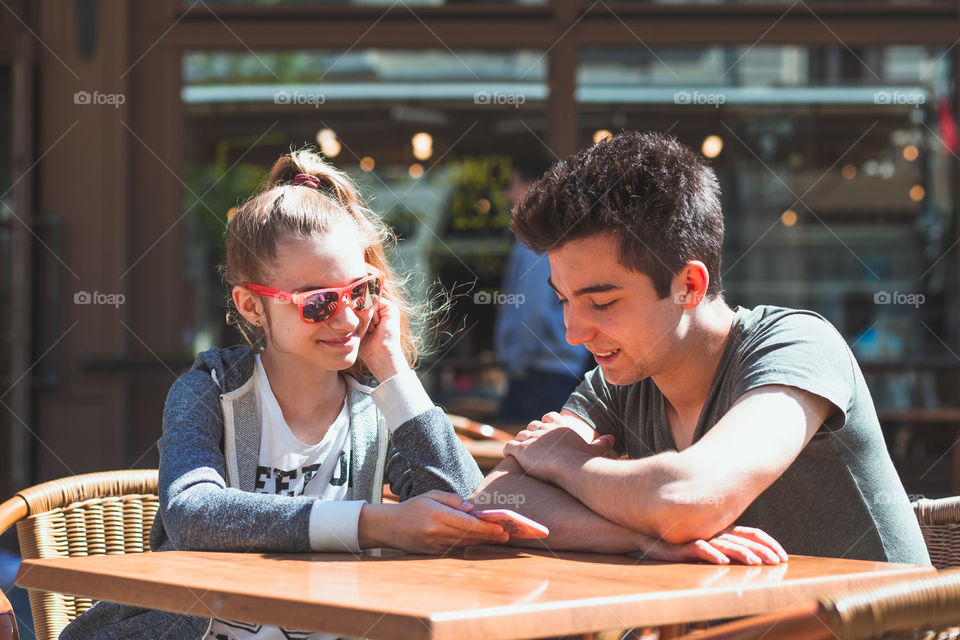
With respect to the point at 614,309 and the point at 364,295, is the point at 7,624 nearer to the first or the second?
the point at 364,295

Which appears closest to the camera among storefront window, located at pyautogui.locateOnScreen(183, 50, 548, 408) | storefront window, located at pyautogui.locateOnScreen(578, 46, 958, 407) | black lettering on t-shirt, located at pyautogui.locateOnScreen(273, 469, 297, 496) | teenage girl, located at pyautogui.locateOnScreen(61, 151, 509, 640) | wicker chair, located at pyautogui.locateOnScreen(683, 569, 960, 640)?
wicker chair, located at pyautogui.locateOnScreen(683, 569, 960, 640)

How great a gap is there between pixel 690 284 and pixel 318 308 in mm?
665

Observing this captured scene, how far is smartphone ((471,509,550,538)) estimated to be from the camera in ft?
4.75

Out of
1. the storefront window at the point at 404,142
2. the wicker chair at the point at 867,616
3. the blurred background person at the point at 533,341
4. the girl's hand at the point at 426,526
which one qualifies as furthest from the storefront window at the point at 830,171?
the wicker chair at the point at 867,616

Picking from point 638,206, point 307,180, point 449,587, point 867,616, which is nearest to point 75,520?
point 307,180

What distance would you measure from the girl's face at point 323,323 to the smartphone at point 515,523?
52cm

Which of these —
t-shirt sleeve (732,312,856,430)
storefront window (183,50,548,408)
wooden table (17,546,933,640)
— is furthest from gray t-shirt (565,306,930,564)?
storefront window (183,50,548,408)

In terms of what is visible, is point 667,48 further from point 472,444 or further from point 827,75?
point 472,444

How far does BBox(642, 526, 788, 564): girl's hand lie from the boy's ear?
18.1 inches

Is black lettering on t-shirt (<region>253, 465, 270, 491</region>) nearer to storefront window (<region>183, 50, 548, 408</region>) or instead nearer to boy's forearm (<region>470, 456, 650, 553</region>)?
boy's forearm (<region>470, 456, 650, 553</region>)

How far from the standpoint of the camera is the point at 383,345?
1.92 metres

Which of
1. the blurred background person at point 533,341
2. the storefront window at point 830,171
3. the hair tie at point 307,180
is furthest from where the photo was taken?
the storefront window at point 830,171

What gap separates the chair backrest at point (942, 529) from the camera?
6.56ft

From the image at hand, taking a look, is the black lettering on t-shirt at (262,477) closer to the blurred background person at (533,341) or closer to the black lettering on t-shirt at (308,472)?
the black lettering on t-shirt at (308,472)
